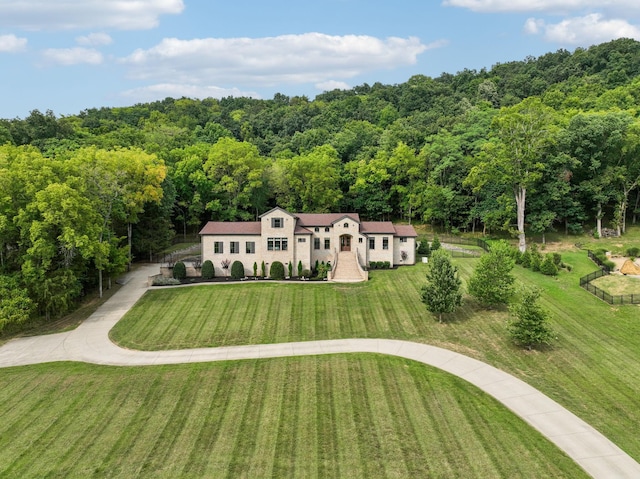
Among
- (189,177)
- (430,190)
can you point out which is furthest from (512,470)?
(189,177)

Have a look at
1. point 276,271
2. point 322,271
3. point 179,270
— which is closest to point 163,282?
point 179,270

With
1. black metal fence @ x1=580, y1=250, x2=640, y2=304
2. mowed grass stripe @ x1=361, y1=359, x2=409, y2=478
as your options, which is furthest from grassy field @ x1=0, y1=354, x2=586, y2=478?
black metal fence @ x1=580, y1=250, x2=640, y2=304

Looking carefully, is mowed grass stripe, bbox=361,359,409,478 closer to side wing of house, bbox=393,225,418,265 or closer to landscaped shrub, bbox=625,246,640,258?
side wing of house, bbox=393,225,418,265

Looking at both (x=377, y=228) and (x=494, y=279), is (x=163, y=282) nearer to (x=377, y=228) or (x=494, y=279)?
(x=377, y=228)

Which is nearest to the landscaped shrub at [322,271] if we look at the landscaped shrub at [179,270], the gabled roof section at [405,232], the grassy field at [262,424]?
the gabled roof section at [405,232]

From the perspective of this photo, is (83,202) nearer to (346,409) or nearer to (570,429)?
(346,409)
